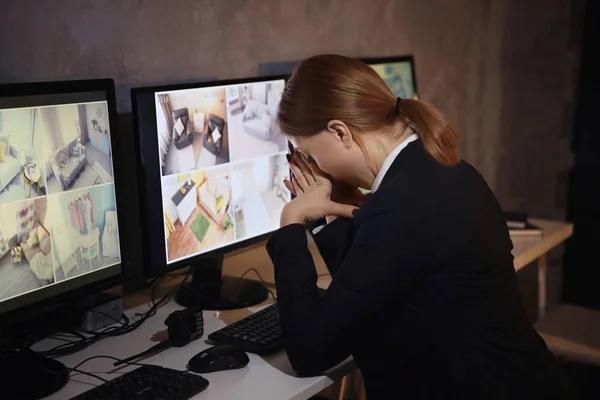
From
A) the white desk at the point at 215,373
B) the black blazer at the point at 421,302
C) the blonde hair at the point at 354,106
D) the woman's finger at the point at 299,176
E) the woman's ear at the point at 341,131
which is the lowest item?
the white desk at the point at 215,373

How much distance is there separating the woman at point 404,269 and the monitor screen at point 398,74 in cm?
89

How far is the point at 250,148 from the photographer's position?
5.47 ft

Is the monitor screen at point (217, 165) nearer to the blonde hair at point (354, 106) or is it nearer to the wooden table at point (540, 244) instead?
the blonde hair at point (354, 106)

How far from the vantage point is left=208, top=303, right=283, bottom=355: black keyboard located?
1339mm

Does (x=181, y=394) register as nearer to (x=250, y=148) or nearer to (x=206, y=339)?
(x=206, y=339)

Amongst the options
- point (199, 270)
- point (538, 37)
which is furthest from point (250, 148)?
point (538, 37)

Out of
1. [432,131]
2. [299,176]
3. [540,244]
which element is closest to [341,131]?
[432,131]

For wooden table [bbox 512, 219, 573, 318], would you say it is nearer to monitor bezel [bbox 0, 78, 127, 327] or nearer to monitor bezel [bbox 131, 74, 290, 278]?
monitor bezel [bbox 131, 74, 290, 278]

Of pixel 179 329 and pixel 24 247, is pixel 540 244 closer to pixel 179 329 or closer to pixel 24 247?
pixel 179 329

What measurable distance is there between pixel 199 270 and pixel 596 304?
6.69 ft

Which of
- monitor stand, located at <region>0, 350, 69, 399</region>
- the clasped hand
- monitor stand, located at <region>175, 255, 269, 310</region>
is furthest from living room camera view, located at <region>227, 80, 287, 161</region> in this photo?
monitor stand, located at <region>0, 350, 69, 399</region>

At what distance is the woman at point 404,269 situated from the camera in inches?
45.2

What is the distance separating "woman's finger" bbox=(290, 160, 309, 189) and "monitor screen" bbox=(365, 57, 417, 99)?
721 millimetres

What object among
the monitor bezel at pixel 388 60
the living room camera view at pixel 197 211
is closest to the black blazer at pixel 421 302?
the living room camera view at pixel 197 211
